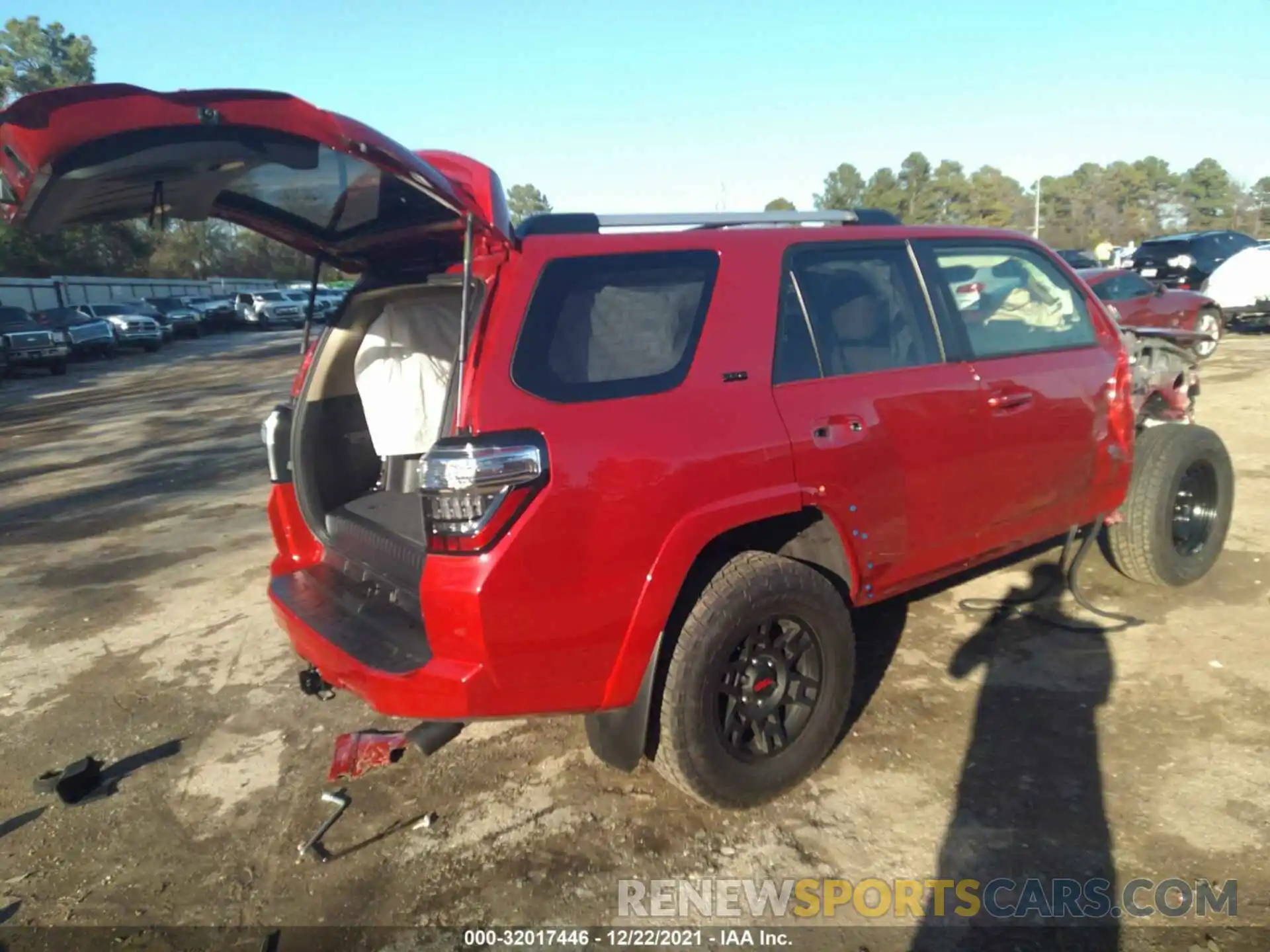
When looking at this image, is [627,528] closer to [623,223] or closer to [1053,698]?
[623,223]

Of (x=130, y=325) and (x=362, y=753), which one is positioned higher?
(x=130, y=325)

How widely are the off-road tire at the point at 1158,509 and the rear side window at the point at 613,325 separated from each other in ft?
9.51

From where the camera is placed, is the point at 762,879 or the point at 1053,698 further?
the point at 1053,698

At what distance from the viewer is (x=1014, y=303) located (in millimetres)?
4207

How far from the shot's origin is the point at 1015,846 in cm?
294

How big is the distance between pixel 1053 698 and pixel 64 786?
385 centimetres

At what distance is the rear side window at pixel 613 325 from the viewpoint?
277cm

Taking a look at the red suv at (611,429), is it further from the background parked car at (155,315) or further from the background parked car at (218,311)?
the background parked car at (218,311)

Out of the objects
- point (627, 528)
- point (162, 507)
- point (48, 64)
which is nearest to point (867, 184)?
point (48, 64)

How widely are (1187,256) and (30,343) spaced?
26.7 meters

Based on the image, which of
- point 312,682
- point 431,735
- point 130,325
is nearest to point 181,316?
point 130,325

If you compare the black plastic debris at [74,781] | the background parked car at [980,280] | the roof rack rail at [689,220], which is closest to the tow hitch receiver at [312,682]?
the black plastic debris at [74,781]

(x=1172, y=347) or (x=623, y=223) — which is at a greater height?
(x=623, y=223)

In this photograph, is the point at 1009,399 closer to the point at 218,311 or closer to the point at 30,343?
the point at 30,343
